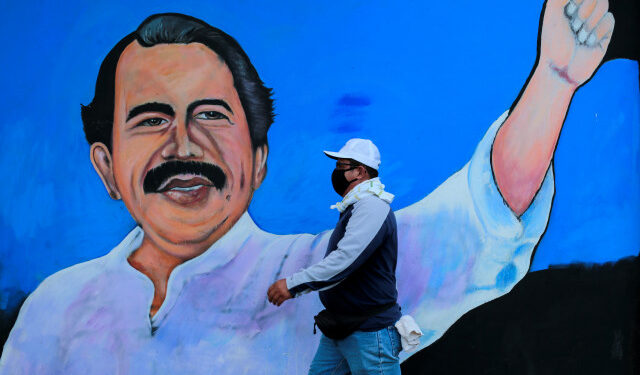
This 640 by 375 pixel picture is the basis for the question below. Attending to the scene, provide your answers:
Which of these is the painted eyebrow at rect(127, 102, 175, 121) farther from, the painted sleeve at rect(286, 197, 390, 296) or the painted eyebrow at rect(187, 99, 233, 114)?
the painted sleeve at rect(286, 197, 390, 296)

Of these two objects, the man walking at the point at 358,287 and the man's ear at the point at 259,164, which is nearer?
the man walking at the point at 358,287

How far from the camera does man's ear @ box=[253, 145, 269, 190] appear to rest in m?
3.89

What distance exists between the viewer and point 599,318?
412cm

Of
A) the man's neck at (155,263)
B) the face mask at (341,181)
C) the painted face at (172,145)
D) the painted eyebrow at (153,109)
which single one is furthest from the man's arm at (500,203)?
the painted eyebrow at (153,109)

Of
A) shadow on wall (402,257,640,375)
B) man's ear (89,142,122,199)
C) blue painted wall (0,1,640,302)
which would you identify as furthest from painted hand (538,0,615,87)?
man's ear (89,142,122,199)

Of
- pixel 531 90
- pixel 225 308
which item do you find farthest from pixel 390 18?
pixel 225 308

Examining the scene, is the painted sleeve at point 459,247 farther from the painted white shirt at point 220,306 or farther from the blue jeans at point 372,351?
the blue jeans at point 372,351

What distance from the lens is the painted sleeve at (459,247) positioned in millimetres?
3936

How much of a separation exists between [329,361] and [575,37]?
2.54 metres

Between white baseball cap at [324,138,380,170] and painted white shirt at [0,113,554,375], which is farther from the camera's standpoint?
painted white shirt at [0,113,554,375]

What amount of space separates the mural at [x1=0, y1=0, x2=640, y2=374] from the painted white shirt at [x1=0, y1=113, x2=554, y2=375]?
1 centimetres

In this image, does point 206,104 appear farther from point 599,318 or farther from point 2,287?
point 599,318

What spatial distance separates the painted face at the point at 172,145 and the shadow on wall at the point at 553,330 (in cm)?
155

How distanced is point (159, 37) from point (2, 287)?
172 cm
